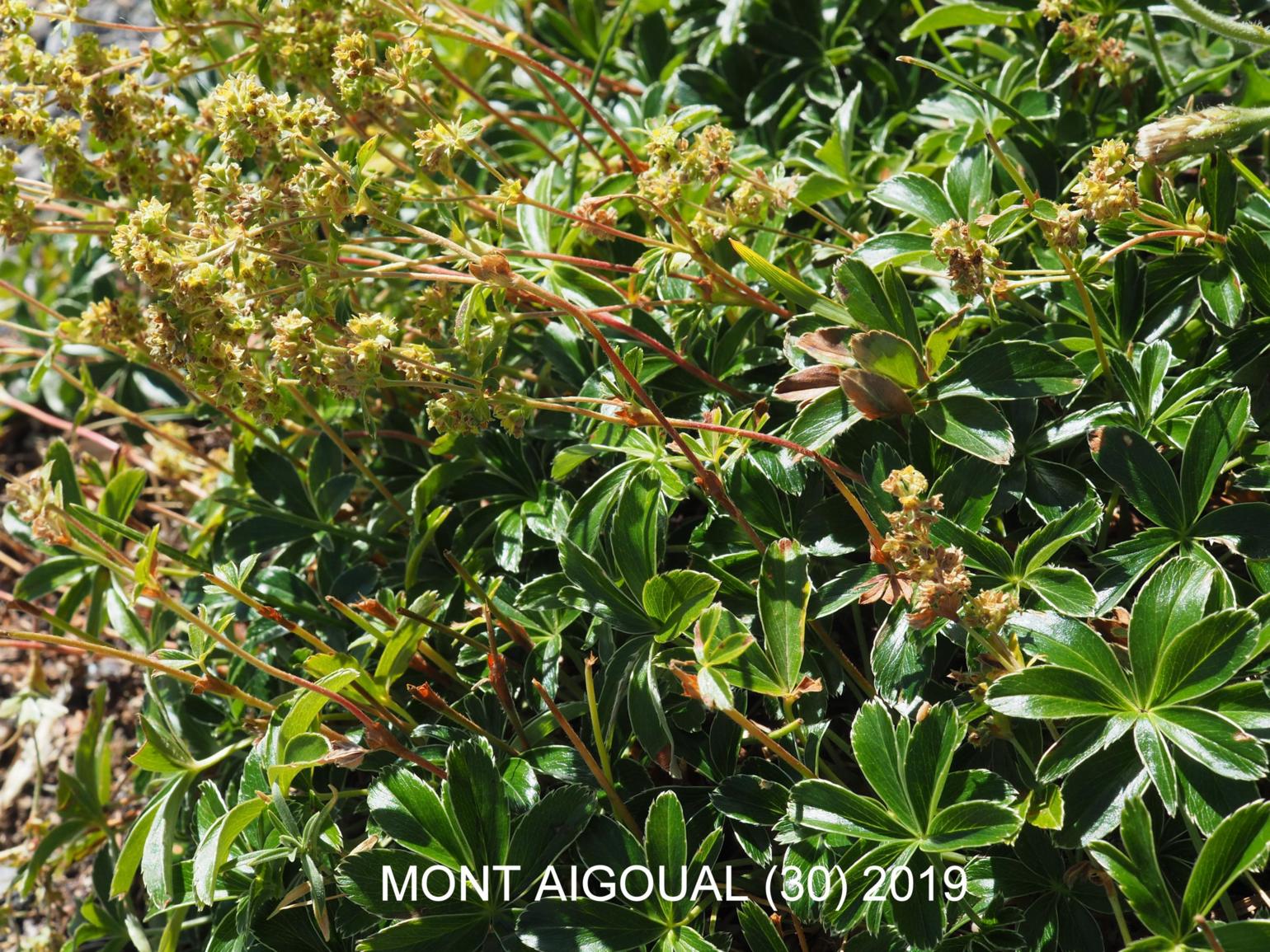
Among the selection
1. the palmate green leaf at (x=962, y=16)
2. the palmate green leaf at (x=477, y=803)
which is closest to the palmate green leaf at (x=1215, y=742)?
the palmate green leaf at (x=477, y=803)

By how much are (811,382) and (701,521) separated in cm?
30

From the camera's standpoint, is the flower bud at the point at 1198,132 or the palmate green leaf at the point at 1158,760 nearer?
the palmate green leaf at the point at 1158,760

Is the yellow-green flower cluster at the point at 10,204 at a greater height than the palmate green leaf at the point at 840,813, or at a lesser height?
greater

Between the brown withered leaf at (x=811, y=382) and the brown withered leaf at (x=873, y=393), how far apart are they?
0.17 ft

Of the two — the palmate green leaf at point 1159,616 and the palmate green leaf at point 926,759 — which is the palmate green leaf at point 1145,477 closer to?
the palmate green leaf at point 1159,616

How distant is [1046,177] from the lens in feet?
5.76

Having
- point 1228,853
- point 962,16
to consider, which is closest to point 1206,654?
point 1228,853

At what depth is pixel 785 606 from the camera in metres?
1.35

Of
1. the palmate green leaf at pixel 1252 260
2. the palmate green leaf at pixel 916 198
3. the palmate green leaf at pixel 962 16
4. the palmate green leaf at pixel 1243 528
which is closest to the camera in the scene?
the palmate green leaf at pixel 1243 528

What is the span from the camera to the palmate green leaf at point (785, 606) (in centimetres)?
133

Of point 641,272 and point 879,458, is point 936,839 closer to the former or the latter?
point 879,458

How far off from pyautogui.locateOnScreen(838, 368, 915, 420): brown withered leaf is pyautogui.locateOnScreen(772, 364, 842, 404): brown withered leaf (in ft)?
0.17

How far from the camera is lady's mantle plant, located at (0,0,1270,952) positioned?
1.23 meters

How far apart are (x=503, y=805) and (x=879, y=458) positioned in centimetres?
63
